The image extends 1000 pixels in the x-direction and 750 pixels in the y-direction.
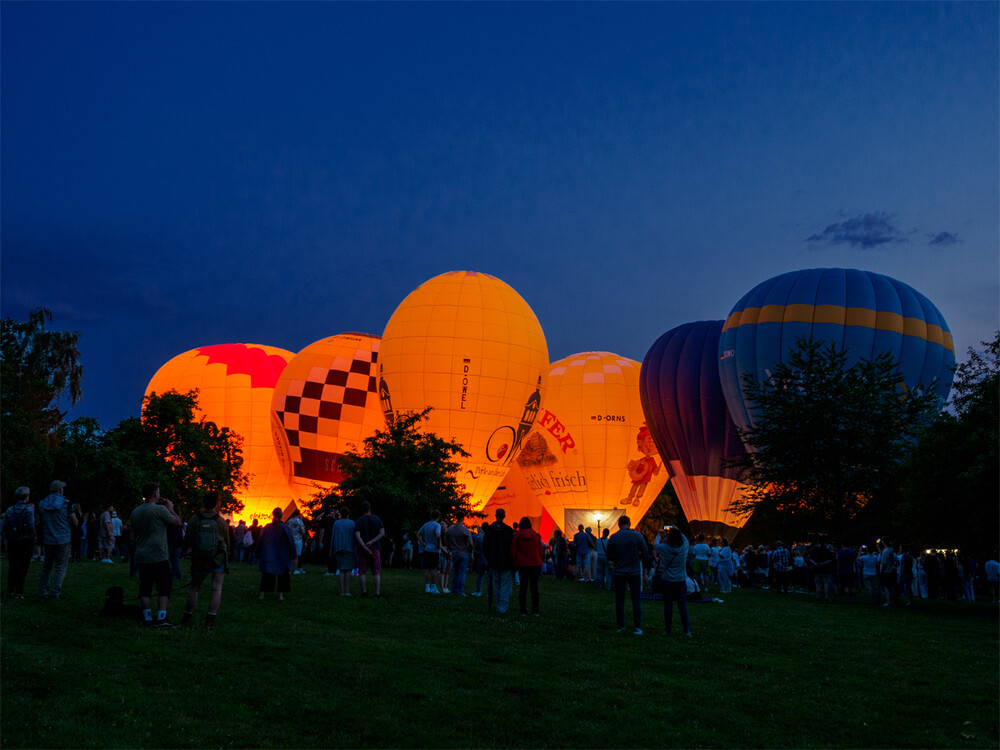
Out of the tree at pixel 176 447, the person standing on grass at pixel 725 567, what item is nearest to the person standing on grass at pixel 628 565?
the person standing on grass at pixel 725 567

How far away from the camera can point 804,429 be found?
85.3ft

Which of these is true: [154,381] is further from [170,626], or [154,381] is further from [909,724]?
[909,724]

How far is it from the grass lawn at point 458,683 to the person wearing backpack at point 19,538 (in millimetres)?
348

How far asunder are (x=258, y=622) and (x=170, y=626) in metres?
1.20

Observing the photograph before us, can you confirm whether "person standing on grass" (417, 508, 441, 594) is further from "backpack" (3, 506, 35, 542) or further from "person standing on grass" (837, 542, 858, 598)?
"person standing on grass" (837, 542, 858, 598)

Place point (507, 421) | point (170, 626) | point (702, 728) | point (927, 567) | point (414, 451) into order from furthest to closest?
1. point (507, 421)
2. point (414, 451)
3. point (927, 567)
4. point (170, 626)
5. point (702, 728)

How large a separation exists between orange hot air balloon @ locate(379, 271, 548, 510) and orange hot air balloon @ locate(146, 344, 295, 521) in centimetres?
1273

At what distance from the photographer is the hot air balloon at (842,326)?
34.8 m

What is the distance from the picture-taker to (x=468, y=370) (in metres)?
34.4

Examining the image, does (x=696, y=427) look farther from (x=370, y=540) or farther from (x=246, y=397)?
(x=370, y=540)

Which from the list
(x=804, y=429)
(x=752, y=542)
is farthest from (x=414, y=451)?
(x=752, y=542)

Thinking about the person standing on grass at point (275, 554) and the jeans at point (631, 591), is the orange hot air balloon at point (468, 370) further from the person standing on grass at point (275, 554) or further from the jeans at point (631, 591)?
the jeans at point (631, 591)

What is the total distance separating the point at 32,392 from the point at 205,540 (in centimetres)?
3249

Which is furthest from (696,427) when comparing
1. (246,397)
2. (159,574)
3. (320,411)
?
(159,574)
